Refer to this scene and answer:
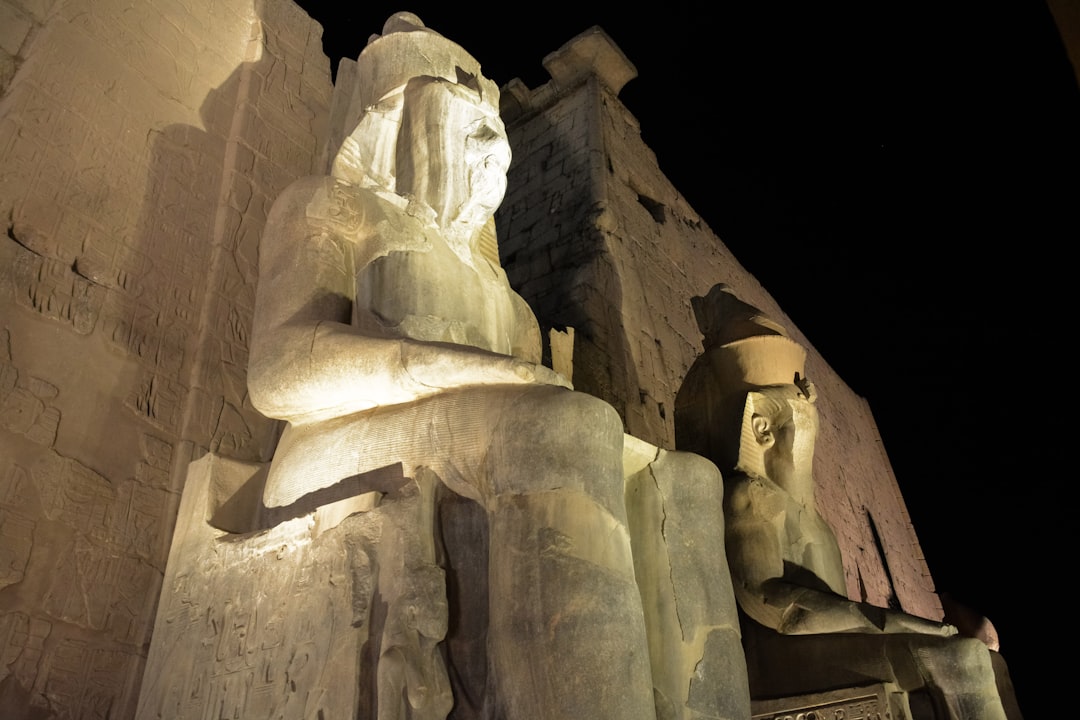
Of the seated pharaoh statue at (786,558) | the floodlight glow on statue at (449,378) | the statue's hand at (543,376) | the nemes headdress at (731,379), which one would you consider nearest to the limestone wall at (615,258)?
the nemes headdress at (731,379)

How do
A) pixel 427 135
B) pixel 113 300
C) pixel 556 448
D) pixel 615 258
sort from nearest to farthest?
pixel 556 448 → pixel 427 135 → pixel 113 300 → pixel 615 258

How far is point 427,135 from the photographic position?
2.97 metres

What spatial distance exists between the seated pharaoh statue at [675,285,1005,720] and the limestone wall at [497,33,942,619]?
5.09ft

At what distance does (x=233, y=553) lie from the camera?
7.68 ft

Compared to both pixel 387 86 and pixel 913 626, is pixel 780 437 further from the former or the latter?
pixel 387 86

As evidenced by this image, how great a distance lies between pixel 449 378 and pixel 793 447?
76.4 inches

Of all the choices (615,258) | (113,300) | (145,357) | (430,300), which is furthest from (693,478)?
(615,258)

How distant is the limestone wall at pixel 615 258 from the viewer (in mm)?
6043

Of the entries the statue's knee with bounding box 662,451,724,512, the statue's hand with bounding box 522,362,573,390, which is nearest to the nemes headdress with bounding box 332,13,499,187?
the statue's hand with bounding box 522,362,573,390

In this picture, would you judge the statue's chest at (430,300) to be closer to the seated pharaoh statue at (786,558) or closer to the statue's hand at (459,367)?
the statue's hand at (459,367)

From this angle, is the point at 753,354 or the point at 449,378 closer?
the point at 449,378

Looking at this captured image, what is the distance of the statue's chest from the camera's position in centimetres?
263

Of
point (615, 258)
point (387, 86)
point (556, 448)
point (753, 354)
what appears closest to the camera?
point (556, 448)

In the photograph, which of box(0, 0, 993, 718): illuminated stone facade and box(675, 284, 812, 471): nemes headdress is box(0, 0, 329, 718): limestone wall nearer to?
box(0, 0, 993, 718): illuminated stone facade
